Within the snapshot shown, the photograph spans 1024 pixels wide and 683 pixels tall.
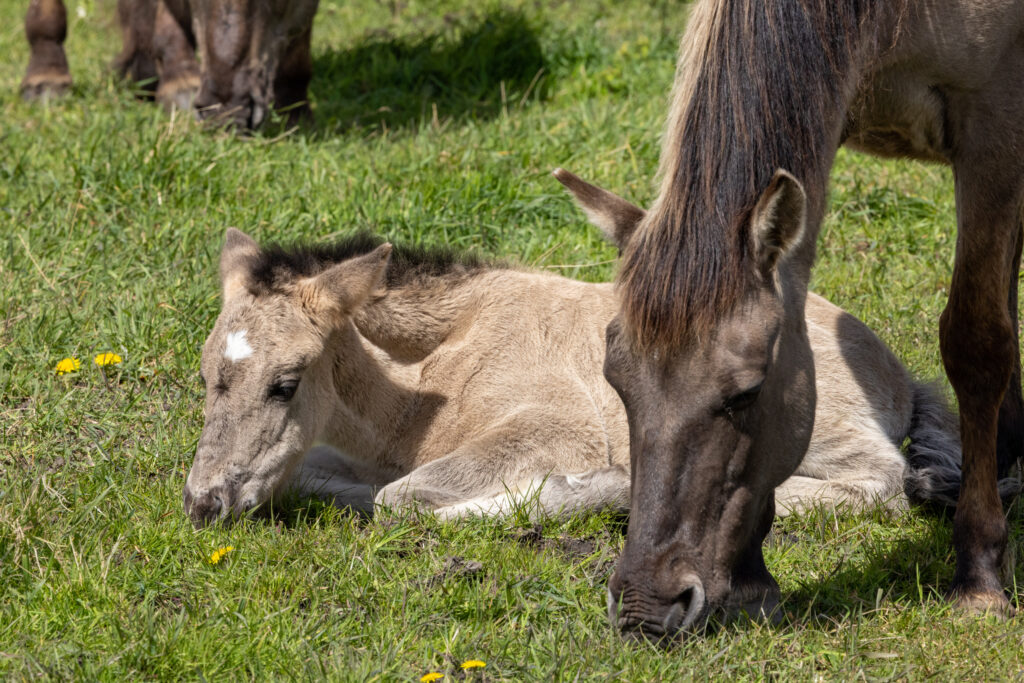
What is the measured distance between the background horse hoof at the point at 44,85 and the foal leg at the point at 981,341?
7579 millimetres

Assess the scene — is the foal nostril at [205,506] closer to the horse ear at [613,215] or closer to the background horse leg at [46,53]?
the horse ear at [613,215]

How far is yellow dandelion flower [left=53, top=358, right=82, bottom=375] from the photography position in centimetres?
558

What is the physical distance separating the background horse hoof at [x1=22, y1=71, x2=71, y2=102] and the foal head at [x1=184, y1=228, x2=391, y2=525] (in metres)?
5.43

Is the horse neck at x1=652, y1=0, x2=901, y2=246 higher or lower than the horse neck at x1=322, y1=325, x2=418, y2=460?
below

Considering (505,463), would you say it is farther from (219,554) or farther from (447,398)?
(219,554)

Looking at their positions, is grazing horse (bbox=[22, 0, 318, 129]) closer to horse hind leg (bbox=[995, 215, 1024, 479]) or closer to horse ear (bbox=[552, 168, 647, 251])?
horse ear (bbox=[552, 168, 647, 251])

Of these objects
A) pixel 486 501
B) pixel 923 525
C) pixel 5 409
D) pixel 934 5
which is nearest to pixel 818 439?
pixel 923 525

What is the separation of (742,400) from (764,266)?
0.40 meters

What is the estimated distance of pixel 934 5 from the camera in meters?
4.16

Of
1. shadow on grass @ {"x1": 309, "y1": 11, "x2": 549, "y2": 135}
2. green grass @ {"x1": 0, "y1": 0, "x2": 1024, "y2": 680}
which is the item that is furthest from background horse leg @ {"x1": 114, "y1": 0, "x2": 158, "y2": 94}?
shadow on grass @ {"x1": 309, "y1": 11, "x2": 549, "y2": 135}

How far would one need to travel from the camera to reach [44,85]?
31.7ft

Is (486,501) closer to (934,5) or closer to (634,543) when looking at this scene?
(634,543)

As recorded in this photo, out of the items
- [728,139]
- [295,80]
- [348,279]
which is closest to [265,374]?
[348,279]

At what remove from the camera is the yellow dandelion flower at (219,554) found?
4121 mm
